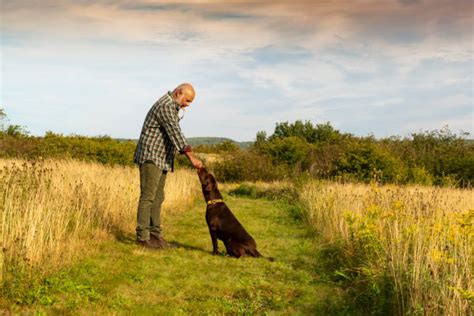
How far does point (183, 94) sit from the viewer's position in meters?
6.43

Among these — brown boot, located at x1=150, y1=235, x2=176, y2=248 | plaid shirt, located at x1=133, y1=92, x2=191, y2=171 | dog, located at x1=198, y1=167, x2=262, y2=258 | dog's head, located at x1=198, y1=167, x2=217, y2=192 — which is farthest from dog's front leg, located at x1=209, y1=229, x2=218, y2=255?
plaid shirt, located at x1=133, y1=92, x2=191, y2=171

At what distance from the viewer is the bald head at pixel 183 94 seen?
6441 mm

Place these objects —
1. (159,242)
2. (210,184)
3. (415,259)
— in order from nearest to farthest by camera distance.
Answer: (415,259)
(210,184)
(159,242)

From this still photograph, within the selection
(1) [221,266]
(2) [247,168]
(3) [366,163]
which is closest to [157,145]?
(1) [221,266]

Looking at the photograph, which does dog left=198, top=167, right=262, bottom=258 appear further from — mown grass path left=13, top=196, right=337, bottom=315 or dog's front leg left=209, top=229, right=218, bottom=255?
mown grass path left=13, top=196, right=337, bottom=315

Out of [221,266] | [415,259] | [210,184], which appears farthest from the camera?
[210,184]

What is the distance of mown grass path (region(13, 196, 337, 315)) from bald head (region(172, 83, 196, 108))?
2.22 meters

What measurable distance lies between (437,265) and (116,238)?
4.72 meters

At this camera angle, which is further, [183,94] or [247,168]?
[247,168]

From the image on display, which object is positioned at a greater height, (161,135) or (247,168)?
(161,135)

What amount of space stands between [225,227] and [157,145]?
5.04 ft

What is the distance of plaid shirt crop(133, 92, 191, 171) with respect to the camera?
625cm

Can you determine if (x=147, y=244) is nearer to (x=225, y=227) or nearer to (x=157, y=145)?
(x=225, y=227)

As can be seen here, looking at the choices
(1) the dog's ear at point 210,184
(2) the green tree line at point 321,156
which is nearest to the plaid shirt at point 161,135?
(1) the dog's ear at point 210,184
